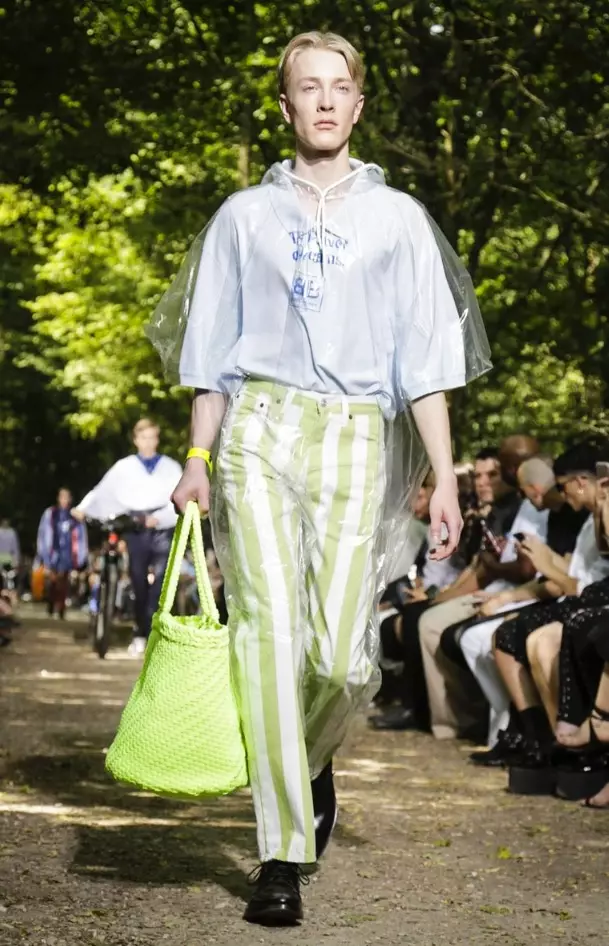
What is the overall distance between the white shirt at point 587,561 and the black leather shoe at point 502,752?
781 millimetres

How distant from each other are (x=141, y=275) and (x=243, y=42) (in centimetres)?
1431

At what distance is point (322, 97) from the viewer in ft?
17.8

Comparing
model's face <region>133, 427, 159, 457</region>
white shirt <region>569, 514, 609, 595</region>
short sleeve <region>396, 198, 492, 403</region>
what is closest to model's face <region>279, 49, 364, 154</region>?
short sleeve <region>396, 198, 492, 403</region>

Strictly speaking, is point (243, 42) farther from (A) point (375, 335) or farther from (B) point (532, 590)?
(A) point (375, 335)

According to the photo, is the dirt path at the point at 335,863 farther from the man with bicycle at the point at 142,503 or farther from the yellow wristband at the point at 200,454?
the man with bicycle at the point at 142,503

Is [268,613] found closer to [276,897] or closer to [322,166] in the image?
[276,897]

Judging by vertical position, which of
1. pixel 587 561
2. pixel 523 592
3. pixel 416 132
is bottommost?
pixel 523 592

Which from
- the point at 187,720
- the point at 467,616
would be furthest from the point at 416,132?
the point at 187,720

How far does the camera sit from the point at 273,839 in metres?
5.28

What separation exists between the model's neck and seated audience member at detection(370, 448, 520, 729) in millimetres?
6461

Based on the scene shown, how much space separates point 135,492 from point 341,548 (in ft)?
37.8

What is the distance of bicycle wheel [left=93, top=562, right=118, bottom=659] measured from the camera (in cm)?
1823

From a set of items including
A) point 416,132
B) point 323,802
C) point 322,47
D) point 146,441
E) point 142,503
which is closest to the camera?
point 322,47

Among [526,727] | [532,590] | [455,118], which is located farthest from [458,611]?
[455,118]
